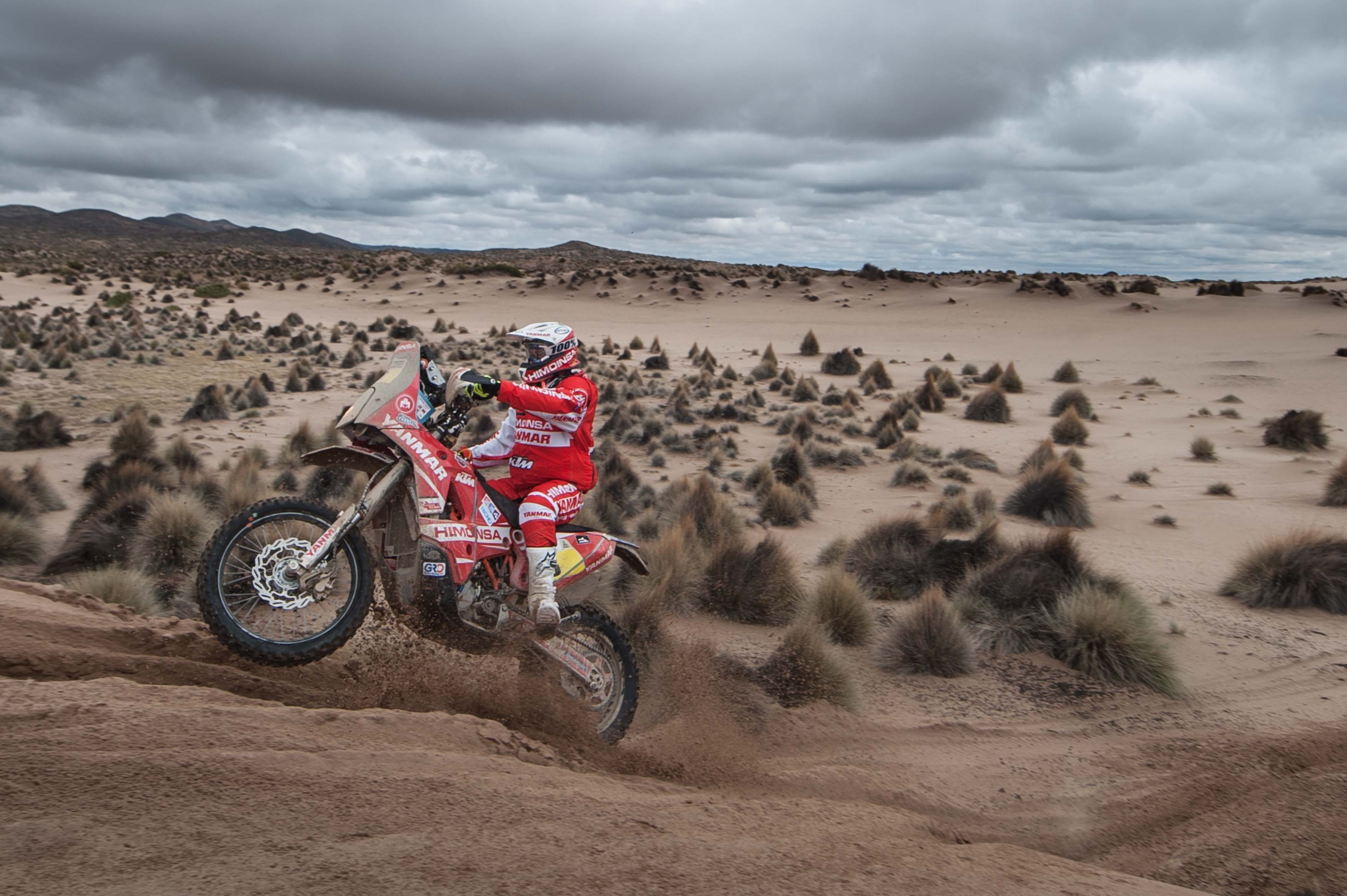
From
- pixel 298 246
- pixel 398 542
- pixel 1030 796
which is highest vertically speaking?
pixel 298 246

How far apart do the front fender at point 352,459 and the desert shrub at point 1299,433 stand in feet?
57.5

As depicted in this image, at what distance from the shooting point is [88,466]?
11.6 metres

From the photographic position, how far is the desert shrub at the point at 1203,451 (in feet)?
54.1

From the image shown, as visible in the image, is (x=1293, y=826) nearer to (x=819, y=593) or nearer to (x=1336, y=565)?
(x=819, y=593)

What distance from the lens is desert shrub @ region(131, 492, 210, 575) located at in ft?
26.2

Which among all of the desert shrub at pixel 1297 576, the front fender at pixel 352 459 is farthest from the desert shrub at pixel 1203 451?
the front fender at pixel 352 459

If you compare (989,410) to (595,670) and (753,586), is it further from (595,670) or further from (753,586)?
(595,670)

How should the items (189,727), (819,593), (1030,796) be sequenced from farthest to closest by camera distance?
(819,593) → (1030,796) → (189,727)

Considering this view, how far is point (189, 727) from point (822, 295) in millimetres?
54049

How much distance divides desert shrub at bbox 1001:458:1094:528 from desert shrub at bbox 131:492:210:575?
380 inches

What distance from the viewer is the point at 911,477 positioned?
46.6ft

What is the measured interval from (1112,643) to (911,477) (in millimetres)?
6859

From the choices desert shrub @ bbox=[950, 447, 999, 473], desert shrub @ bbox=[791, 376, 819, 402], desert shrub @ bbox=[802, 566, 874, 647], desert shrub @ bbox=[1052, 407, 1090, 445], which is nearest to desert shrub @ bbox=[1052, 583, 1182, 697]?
desert shrub @ bbox=[802, 566, 874, 647]

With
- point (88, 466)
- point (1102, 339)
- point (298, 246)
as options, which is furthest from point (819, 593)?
point (298, 246)
